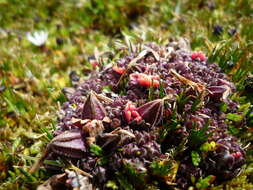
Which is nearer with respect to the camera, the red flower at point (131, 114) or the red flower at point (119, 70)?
the red flower at point (131, 114)

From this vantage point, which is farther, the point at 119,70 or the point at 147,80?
the point at 119,70

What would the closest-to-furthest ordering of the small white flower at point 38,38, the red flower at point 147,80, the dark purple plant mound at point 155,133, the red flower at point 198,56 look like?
the dark purple plant mound at point 155,133, the red flower at point 147,80, the red flower at point 198,56, the small white flower at point 38,38

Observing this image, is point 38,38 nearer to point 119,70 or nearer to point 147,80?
point 119,70

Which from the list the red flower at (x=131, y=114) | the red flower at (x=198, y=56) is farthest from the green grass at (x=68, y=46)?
the red flower at (x=131, y=114)

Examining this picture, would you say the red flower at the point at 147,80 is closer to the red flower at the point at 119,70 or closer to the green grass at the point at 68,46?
the red flower at the point at 119,70

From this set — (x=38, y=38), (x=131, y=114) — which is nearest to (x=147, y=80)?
(x=131, y=114)

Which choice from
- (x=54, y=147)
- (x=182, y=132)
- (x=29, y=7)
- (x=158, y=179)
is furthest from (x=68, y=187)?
(x=29, y=7)
